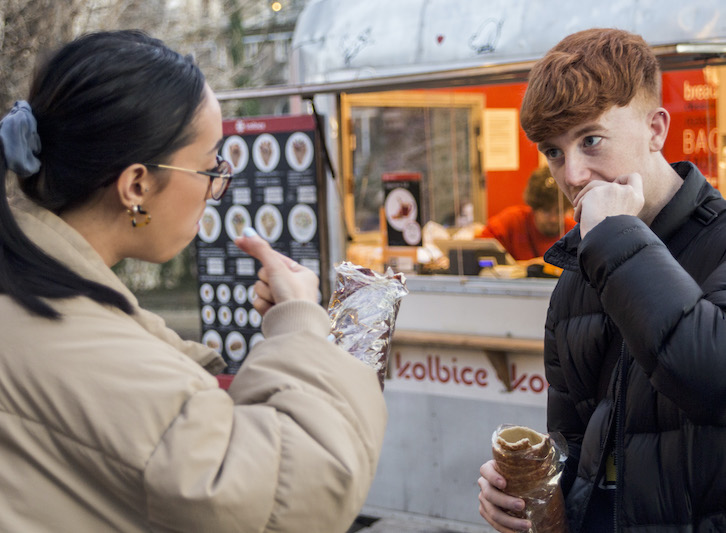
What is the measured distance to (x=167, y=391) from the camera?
1211 mm

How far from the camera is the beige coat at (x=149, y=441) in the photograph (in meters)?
1.19

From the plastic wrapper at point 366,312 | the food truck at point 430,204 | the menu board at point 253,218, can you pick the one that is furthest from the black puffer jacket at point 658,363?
the menu board at point 253,218

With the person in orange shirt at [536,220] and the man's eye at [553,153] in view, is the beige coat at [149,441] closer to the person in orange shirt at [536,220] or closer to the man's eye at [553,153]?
the man's eye at [553,153]

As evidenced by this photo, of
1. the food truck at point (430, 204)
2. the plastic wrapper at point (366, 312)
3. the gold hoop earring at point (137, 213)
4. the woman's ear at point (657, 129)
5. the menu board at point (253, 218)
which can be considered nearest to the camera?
the gold hoop earring at point (137, 213)

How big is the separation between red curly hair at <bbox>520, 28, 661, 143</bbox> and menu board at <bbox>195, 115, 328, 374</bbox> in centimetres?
373

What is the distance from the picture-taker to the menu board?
5602mm

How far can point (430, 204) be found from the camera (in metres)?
6.56

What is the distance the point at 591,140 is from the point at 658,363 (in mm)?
583

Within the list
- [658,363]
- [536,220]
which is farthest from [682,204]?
[536,220]

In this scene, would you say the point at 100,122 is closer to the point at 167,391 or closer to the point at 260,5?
the point at 167,391

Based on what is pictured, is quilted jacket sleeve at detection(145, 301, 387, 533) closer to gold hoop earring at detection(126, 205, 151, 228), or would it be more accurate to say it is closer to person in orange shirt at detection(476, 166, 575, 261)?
gold hoop earring at detection(126, 205, 151, 228)

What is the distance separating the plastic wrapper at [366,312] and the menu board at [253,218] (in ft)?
12.4

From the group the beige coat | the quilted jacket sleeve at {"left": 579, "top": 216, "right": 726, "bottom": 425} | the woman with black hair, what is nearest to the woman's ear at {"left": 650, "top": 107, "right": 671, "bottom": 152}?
the quilted jacket sleeve at {"left": 579, "top": 216, "right": 726, "bottom": 425}

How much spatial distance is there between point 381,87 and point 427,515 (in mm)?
2794
